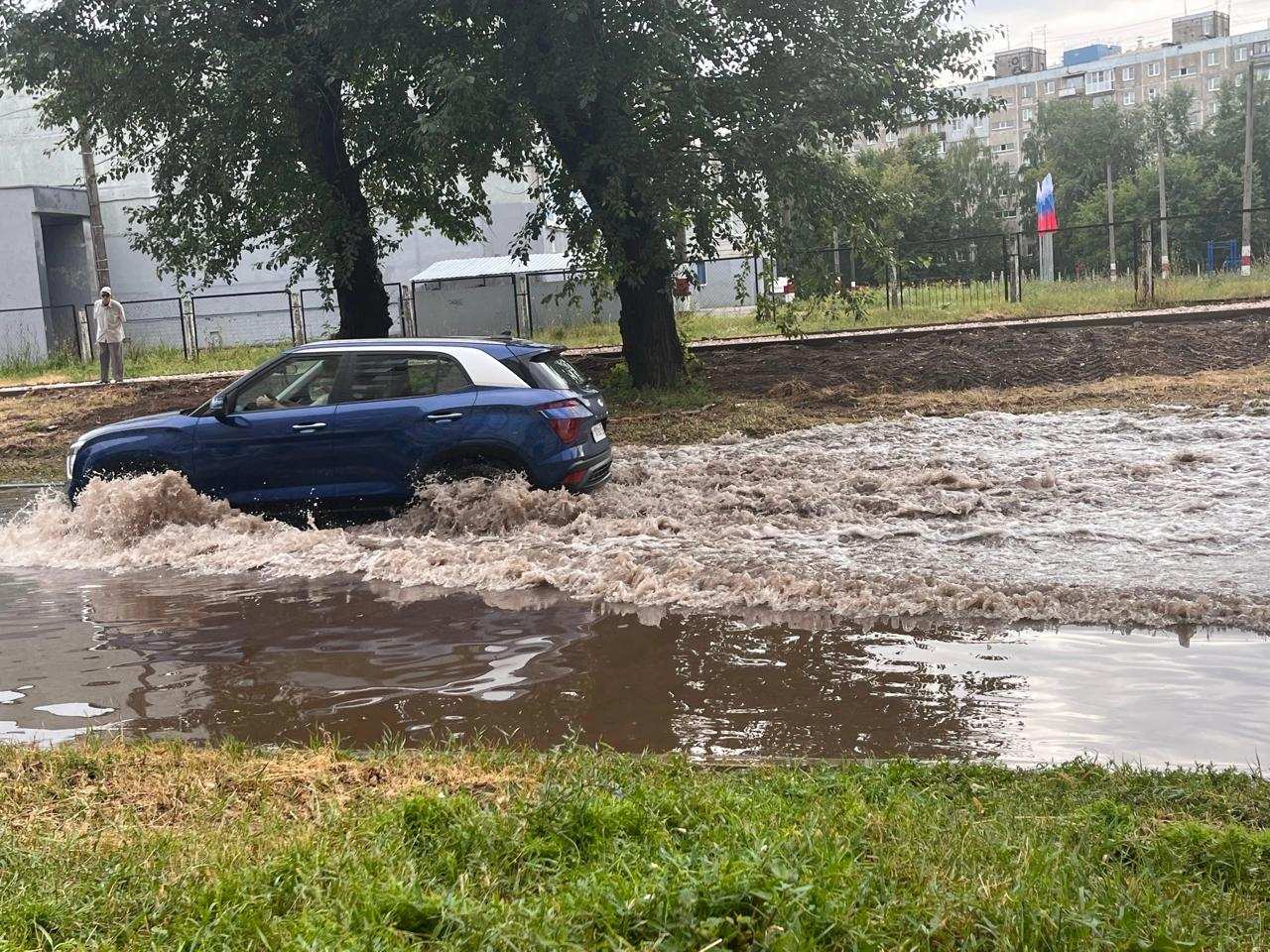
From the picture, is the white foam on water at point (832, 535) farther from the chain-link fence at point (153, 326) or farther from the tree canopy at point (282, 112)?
the chain-link fence at point (153, 326)

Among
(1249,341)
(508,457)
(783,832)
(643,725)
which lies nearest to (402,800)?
(783,832)

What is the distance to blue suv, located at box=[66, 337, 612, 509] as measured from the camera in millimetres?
11477

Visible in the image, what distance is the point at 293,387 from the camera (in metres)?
11.8

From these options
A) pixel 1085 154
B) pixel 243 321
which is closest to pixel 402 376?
pixel 243 321

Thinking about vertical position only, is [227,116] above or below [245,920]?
above

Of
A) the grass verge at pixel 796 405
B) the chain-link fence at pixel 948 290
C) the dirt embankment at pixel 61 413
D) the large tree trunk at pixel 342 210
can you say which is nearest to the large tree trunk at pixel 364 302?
the large tree trunk at pixel 342 210

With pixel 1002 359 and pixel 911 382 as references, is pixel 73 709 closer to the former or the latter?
pixel 911 382

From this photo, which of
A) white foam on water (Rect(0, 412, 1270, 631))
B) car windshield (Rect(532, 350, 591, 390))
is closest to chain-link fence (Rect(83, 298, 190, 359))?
white foam on water (Rect(0, 412, 1270, 631))

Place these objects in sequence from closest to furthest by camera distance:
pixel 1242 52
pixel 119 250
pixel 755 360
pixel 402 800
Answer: pixel 402 800 < pixel 755 360 < pixel 119 250 < pixel 1242 52

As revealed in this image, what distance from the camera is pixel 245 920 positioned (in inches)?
144

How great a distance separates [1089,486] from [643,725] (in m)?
7.24

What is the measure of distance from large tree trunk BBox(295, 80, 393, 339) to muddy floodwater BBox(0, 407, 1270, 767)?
8450 mm

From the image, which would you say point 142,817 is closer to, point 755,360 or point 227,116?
point 227,116

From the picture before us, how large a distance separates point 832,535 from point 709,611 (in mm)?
2443
